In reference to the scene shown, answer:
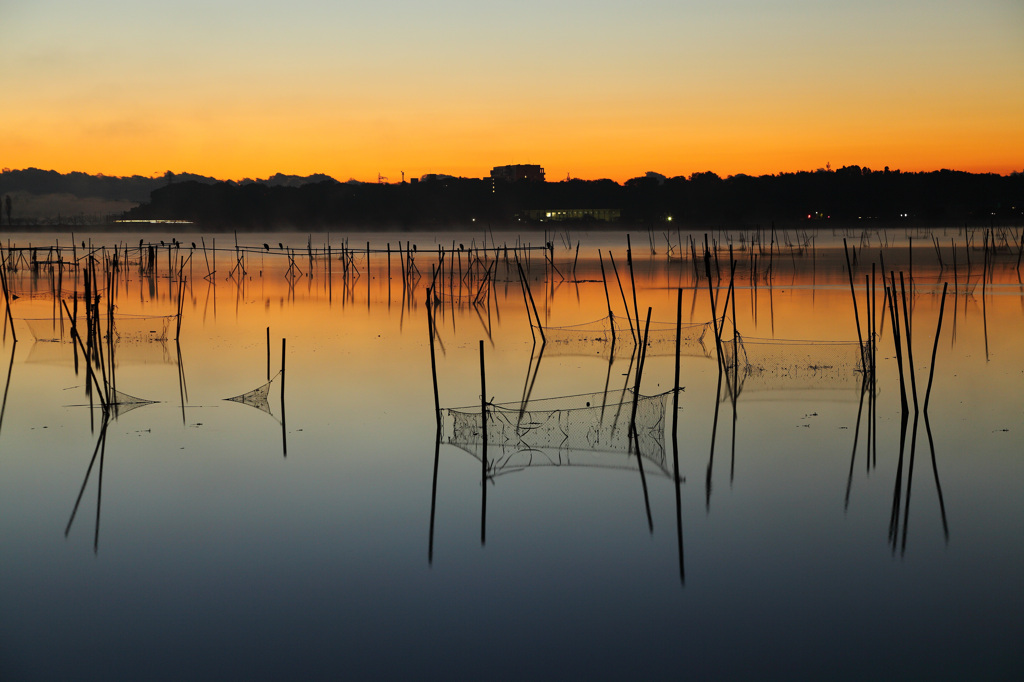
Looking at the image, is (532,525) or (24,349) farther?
(24,349)

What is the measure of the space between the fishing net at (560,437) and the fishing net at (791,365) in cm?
244

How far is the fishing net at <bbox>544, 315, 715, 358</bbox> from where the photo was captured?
38.3 feet

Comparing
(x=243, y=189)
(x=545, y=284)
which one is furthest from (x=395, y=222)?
(x=545, y=284)

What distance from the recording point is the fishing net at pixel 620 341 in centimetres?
1166

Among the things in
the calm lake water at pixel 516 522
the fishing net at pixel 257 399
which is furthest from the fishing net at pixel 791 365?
the fishing net at pixel 257 399

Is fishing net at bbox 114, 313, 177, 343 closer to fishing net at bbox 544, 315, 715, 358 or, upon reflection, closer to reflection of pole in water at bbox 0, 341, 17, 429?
reflection of pole in water at bbox 0, 341, 17, 429

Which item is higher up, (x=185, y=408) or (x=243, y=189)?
Answer: (x=243, y=189)

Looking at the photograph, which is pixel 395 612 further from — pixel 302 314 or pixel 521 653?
pixel 302 314

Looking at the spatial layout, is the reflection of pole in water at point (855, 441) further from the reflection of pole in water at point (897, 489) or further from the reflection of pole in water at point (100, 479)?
the reflection of pole in water at point (100, 479)

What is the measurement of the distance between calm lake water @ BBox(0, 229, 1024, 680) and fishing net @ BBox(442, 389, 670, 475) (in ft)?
0.07

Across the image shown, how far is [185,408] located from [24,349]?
16.2 ft

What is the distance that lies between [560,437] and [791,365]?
3907mm

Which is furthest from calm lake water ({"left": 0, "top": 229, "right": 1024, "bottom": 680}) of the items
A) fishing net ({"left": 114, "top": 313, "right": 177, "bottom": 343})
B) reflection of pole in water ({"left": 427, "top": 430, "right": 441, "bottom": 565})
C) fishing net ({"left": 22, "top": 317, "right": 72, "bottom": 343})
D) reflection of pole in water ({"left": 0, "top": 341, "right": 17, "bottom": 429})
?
fishing net ({"left": 22, "top": 317, "right": 72, "bottom": 343})

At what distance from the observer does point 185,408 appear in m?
8.70
